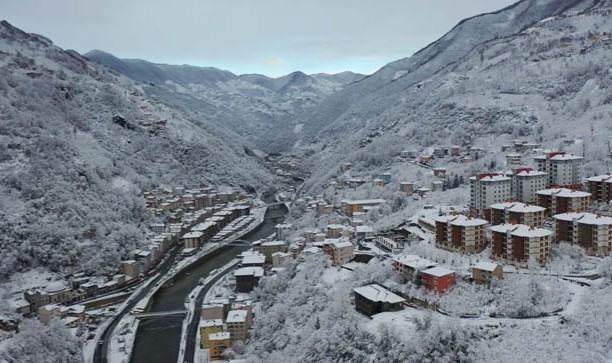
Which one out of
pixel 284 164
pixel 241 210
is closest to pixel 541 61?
pixel 241 210

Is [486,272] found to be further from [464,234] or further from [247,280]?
[247,280]

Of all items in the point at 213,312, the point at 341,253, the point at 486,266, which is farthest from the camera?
the point at 341,253

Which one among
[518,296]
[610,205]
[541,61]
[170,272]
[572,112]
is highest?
[541,61]

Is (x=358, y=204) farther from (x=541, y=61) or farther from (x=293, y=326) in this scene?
(x=541, y=61)

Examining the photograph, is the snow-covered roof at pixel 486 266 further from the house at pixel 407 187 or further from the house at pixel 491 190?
the house at pixel 407 187

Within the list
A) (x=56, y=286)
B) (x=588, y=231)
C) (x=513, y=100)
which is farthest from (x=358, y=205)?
(x=513, y=100)

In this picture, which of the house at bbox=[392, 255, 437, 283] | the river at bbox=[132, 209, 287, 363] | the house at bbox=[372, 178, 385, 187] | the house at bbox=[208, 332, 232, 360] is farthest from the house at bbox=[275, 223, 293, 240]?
the house at bbox=[392, 255, 437, 283]

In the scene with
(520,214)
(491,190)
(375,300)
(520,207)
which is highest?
(491,190)
